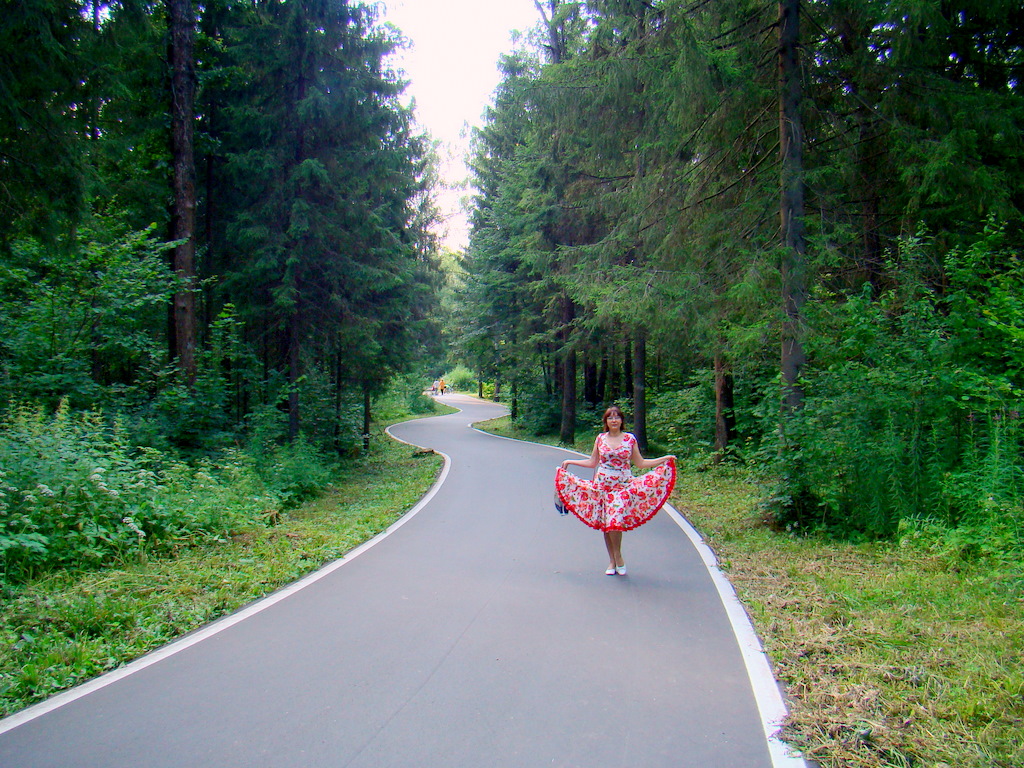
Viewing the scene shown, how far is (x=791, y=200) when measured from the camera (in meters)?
10.3

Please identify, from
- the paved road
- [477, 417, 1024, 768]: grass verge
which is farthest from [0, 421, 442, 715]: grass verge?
[477, 417, 1024, 768]: grass verge

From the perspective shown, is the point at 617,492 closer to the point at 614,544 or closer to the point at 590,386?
the point at 614,544

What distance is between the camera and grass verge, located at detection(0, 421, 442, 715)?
4746mm

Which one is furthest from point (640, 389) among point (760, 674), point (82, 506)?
point (760, 674)

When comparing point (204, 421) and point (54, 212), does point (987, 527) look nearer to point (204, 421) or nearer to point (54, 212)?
point (54, 212)

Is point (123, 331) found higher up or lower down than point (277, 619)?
higher up

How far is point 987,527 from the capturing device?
6941 mm

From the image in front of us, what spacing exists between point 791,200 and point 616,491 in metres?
5.82

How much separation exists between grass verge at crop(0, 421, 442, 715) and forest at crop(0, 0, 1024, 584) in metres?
0.68

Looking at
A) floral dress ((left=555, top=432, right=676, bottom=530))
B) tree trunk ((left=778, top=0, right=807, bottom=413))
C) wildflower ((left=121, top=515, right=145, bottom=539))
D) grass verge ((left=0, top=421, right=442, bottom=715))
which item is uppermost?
tree trunk ((left=778, top=0, right=807, bottom=413))

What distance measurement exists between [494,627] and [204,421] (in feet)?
32.6

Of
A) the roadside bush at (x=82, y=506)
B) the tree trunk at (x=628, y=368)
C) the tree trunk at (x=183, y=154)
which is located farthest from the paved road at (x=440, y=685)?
the tree trunk at (x=628, y=368)

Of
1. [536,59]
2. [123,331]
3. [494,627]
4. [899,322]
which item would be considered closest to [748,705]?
[494,627]

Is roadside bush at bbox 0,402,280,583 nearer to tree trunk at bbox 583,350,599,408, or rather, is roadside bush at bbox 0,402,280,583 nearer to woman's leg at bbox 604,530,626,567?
woman's leg at bbox 604,530,626,567
